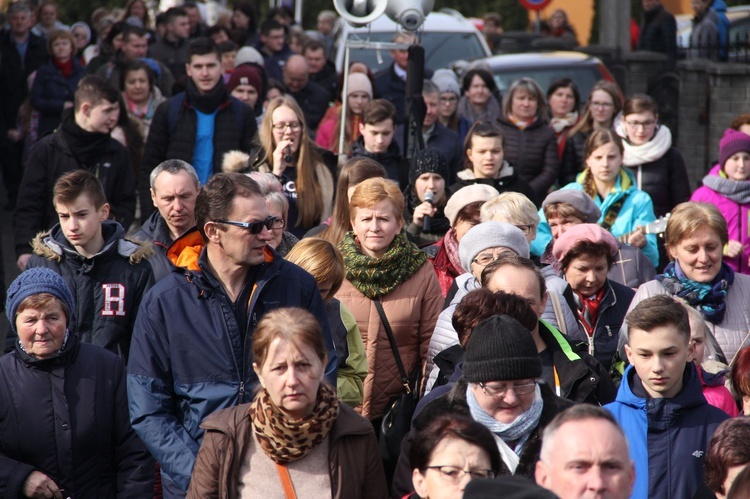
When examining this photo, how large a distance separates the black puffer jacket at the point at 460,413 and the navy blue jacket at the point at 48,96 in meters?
10.2

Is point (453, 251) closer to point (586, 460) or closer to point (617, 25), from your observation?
point (586, 460)

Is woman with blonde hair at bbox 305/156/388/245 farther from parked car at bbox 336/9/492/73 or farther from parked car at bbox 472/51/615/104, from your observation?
parked car at bbox 336/9/492/73

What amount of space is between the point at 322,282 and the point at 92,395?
3.72 feet

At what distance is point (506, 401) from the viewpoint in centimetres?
454

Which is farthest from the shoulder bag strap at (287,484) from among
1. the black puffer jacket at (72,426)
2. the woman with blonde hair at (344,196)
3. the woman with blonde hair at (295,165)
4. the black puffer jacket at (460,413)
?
the woman with blonde hair at (295,165)

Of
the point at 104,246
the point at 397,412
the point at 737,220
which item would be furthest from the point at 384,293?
the point at 737,220

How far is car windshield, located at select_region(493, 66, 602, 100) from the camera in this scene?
14805 millimetres

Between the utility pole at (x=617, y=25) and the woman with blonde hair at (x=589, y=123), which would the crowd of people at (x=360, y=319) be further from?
the utility pole at (x=617, y=25)

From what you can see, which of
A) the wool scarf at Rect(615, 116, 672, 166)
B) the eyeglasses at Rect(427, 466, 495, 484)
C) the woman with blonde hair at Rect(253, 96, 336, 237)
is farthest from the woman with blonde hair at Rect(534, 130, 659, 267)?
the eyeglasses at Rect(427, 466, 495, 484)

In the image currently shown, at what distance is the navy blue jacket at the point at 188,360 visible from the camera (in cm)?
497

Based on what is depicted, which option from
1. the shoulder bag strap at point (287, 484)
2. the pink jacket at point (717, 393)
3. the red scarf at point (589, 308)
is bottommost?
the pink jacket at point (717, 393)

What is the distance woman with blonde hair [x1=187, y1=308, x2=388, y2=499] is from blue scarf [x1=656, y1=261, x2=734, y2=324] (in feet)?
8.51

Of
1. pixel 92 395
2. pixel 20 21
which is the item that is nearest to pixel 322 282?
pixel 92 395

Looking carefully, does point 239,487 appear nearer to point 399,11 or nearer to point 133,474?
point 133,474
